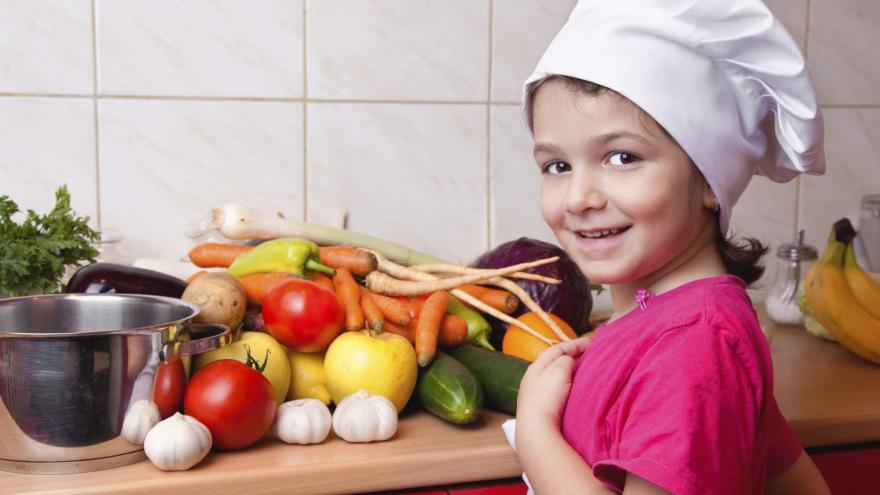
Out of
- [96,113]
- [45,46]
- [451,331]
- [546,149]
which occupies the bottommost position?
[451,331]

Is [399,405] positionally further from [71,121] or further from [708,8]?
[71,121]

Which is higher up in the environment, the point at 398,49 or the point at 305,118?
the point at 398,49

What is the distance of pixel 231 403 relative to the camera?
0.93m

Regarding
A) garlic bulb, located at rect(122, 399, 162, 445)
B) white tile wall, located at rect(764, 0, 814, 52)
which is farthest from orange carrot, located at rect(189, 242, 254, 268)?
white tile wall, located at rect(764, 0, 814, 52)

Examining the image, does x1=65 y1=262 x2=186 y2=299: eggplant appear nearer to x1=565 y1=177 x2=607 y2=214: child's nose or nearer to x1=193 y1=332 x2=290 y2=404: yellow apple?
x1=193 y1=332 x2=290 y2=404: yellow apple

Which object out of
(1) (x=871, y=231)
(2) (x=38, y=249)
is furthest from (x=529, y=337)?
(1) (x=871, y=231)

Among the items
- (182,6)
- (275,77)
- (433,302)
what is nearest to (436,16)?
(275,77)

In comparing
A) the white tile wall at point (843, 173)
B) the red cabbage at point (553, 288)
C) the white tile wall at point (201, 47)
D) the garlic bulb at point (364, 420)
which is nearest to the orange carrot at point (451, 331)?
the red cabbage at point (553, 288)

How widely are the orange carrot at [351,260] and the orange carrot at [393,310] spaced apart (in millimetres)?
82

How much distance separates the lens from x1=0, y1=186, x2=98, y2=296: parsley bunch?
3.75 feet

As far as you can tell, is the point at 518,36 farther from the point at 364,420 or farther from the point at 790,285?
the point at 364,420

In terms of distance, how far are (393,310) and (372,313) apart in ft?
0.12

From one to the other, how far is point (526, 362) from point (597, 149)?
43cm

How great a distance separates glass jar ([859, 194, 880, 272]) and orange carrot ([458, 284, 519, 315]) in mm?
914
